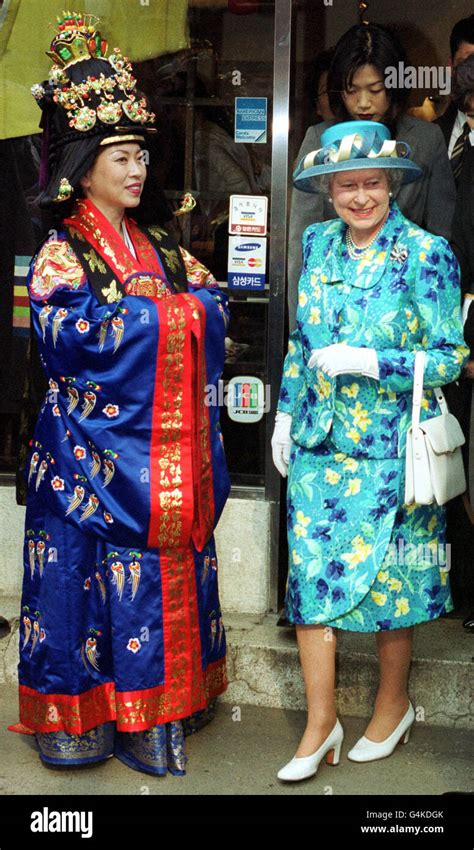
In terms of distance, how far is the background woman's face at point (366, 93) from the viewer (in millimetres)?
4344

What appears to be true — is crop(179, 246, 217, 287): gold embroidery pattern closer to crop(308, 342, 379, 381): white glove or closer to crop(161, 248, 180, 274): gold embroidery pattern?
crop(161, 248, 180, 274): gold embroidery pattern

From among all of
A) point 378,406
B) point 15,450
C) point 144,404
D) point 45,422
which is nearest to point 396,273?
point 378,406

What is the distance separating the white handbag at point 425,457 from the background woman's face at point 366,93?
104 centimetres

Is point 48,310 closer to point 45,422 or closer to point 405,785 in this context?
point 45,422

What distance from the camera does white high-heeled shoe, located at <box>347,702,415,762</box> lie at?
409cm

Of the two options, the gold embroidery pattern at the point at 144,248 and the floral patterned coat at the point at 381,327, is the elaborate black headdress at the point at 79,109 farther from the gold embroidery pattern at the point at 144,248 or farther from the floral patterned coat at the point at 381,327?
the floral patterned coat at the point at 381,327

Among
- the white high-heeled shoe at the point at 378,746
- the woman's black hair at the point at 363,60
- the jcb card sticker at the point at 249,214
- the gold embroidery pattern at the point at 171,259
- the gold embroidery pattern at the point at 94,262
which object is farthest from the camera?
the jcb card sticker at the point at 249,214

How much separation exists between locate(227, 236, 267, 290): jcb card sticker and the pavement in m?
1.73

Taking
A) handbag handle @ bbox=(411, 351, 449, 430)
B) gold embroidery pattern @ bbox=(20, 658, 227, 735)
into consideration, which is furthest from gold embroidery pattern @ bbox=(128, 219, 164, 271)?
gold embroidery pattern @ bbox=(20, 658, 227, 735)

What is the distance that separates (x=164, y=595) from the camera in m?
4.02

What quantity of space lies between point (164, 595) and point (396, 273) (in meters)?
1.27

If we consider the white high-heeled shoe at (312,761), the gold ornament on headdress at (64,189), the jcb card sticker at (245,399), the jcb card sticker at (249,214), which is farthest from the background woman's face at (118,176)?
the white high-heeled shoe at (312,761)

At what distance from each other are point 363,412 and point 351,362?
8.7 inches

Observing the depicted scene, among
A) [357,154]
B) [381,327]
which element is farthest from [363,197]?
[381,327]
